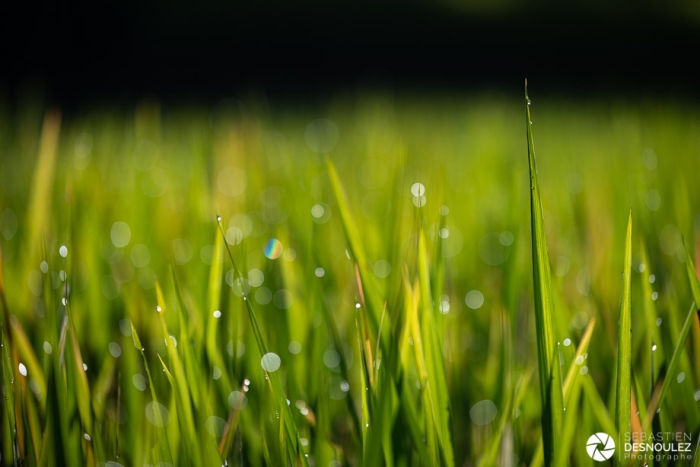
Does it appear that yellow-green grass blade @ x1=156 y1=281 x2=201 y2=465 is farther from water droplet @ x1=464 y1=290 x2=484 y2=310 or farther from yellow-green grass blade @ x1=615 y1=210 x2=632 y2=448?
water droplet @ x1=464 y1=290 x2=484 y2=310

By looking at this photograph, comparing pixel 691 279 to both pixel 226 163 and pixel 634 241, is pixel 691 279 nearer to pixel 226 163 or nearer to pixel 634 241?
pixel 634 241

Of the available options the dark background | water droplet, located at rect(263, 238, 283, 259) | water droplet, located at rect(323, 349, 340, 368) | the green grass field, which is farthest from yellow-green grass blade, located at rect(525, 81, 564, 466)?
the dark background

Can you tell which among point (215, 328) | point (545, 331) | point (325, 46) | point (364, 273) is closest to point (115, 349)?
point (215, 328)

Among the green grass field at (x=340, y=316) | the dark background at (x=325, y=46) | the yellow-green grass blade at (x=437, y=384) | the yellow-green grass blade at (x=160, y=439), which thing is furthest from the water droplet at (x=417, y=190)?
the dark background at (x=325, y=46)

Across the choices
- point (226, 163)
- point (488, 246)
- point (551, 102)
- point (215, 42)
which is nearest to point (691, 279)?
point (488, 246)

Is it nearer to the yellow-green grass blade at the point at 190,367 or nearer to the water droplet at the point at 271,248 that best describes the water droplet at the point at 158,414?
the yellow-green grass blade at the point at 190,367

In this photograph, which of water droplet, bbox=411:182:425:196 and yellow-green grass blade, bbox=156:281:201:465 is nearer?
yellow-green grass blade, bbox=156:281:201:465

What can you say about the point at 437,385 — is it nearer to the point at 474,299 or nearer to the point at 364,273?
the point at 364,273
